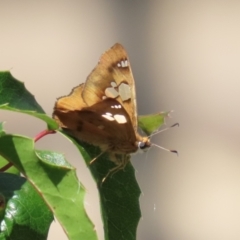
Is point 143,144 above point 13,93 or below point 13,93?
below

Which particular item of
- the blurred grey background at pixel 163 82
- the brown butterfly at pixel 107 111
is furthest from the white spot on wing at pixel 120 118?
the blurred grey background at pixel 163 82

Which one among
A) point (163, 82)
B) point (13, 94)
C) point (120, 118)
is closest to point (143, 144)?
point (120, 118)

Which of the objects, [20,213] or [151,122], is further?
[151,122]

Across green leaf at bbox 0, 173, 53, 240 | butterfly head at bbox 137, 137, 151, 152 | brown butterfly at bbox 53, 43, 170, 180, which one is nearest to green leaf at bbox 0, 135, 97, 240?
green leaf at bbox 0, 173, 53, 240

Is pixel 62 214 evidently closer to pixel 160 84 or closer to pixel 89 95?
pixel 89 95

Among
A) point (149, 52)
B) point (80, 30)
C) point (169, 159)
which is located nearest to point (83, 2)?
point (80, 30)

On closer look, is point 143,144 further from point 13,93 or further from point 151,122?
point 13,93

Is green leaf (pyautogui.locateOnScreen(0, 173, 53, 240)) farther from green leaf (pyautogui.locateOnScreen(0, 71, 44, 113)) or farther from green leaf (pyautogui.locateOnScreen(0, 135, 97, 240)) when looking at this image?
green leaf (pyautogui.locateOnScreen(0, 71, 44, 113))
